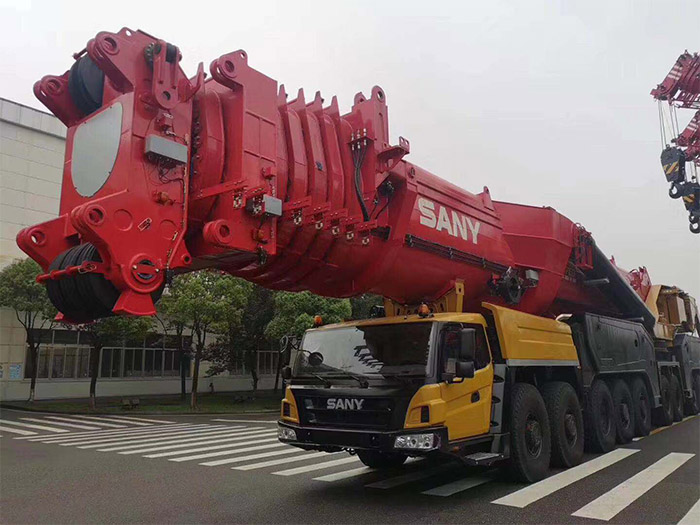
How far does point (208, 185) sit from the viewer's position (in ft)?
17.6

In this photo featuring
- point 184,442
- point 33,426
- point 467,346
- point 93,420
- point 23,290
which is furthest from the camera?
point 23,290

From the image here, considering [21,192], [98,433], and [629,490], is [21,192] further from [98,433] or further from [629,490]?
[629,490]

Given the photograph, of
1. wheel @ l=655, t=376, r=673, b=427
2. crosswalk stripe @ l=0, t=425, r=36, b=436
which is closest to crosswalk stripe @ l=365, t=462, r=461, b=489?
wheel @ l=655, t=376, r=673, b=427

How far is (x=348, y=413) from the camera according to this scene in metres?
6.49

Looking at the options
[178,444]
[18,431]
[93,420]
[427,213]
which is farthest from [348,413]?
[93,420]

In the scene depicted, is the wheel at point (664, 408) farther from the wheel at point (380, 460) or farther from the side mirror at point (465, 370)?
the side mirror at point (465, 370)

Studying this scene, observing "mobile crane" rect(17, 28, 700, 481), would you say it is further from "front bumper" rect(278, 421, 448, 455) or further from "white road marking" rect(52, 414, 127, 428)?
"white road marking" rect(52, 414, 127, 428)

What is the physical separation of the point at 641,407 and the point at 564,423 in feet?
15.0

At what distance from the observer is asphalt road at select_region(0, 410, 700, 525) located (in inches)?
241

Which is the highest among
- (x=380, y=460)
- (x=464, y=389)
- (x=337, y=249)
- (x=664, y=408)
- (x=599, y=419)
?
(x=337, y=249)

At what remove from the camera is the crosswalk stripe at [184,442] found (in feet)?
39.8

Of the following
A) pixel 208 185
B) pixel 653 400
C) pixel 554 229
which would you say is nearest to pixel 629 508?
pixel 554 229

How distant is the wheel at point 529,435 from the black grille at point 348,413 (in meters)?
2.00

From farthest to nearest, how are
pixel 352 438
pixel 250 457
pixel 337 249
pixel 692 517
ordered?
pixel 250 457 → pixel 337 249 → pixel 352 438 → pixel 692 517
